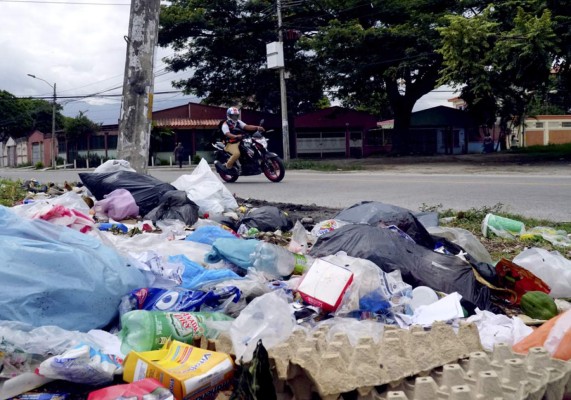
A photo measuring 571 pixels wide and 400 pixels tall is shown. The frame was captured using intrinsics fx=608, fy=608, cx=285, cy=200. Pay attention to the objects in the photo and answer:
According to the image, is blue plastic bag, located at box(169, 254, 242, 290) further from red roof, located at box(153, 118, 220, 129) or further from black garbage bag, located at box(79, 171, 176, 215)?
red roof, located at box(153, 118, 220, 129)

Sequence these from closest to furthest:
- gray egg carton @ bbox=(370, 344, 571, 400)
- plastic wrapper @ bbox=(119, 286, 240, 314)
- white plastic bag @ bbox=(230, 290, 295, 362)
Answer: gray egg carton @ bbox=(370, 344, 571, 400) < white plastic bag @ bbox=(230, 290, 295, 362) < plastic wrapper @ bbox=(119, 286, 240, 314)

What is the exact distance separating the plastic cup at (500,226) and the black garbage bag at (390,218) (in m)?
1.02

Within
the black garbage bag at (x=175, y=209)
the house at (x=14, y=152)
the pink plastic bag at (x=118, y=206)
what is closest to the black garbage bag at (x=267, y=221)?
the black garbage bag at (x=175, y=209)

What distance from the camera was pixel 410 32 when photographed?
2272 cm

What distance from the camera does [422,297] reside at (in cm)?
332

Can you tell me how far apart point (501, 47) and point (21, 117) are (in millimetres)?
44295

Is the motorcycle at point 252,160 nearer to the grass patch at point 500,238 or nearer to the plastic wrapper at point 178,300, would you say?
the grass patch at point 500,238

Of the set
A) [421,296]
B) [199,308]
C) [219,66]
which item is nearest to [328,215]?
[421,296]

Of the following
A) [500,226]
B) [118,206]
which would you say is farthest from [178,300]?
[500,226]

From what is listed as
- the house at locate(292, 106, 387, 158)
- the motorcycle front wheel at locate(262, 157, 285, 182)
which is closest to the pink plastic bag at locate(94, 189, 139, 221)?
the motorcycle front wheel at locate(262, 157, 285, 182)

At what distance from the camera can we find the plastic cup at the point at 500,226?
18.0 feet

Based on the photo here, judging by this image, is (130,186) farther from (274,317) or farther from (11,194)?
(274,317)

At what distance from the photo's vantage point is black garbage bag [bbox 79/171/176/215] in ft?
20.3

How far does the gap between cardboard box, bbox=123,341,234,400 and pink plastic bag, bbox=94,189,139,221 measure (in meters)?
3.64
